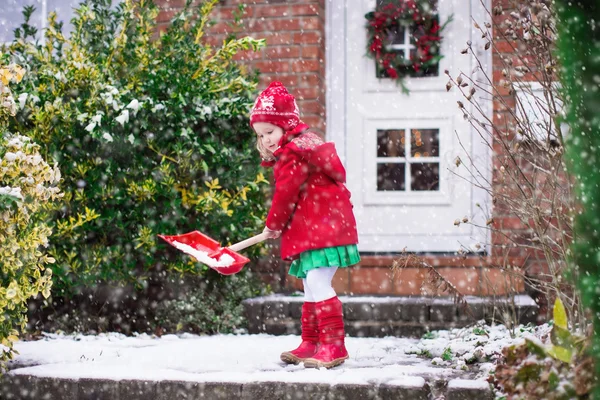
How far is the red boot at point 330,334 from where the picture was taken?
3.77 metres

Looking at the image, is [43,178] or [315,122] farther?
[315,122]

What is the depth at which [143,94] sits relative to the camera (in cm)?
534

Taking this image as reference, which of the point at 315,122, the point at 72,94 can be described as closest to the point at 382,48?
the point at 315,122

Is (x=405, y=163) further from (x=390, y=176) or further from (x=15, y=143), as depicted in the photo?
(x=15, y=143)

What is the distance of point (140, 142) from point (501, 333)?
8.93 ft

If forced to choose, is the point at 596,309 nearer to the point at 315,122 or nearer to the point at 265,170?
the point at 265,170

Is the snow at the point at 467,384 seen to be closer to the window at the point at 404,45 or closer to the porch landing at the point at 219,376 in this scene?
the porch landing at the point at 219,376

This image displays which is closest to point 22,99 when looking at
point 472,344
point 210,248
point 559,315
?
point 210,248

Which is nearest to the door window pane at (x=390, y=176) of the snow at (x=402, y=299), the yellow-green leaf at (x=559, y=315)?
the snow at (x=402, y=299)

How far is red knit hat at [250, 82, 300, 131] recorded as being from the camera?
380 cm

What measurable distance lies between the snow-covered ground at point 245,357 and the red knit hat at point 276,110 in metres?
1.27

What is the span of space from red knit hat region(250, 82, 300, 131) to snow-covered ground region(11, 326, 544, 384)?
1.27 meters

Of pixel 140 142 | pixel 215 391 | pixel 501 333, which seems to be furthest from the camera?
pixel 140 142

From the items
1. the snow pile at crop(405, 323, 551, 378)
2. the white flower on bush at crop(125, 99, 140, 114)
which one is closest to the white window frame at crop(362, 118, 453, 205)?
the snow pile at crop(405, 323, 551, 378)
